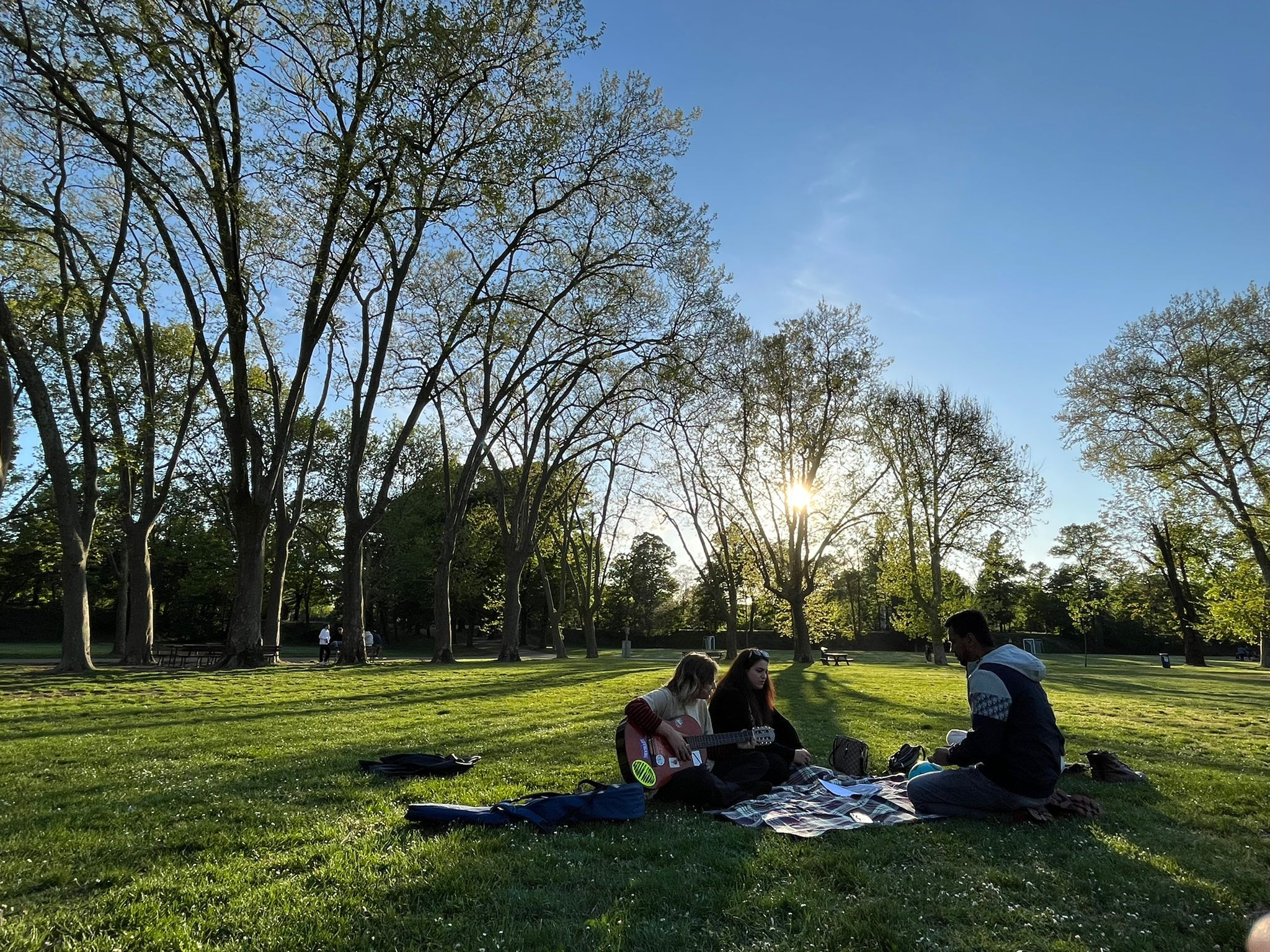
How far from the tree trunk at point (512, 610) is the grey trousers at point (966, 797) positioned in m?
23.6

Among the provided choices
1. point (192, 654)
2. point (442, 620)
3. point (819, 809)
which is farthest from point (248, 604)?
point (819, 809)

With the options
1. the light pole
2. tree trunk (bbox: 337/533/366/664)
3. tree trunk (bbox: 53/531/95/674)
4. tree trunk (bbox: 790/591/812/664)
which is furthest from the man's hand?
the light pole

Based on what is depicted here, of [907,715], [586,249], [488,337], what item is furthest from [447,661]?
[907,715]

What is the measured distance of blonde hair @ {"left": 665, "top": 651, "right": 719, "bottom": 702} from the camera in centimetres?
638

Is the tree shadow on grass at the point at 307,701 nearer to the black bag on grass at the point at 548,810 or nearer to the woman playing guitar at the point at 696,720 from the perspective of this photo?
the woman playing guitar at the point at 696,720

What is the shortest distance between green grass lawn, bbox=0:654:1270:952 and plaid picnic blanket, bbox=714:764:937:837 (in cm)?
18

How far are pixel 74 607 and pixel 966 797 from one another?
63.2ft

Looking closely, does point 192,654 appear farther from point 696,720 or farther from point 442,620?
point 696,720

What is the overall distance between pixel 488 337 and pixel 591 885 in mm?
20921

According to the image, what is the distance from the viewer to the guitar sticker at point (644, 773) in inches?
233

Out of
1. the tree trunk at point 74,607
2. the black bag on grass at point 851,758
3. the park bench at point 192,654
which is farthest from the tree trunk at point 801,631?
the tree trunk at point 74,607

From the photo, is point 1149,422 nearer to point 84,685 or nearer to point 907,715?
point 907,715

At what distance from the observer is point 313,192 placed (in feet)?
55.4

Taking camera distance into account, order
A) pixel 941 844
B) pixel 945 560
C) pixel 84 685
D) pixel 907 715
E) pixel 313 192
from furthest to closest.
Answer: pixel 945 560 < pixel 313 192 < pixel 84 685 < pixel 907 715 < pixel 941 844
